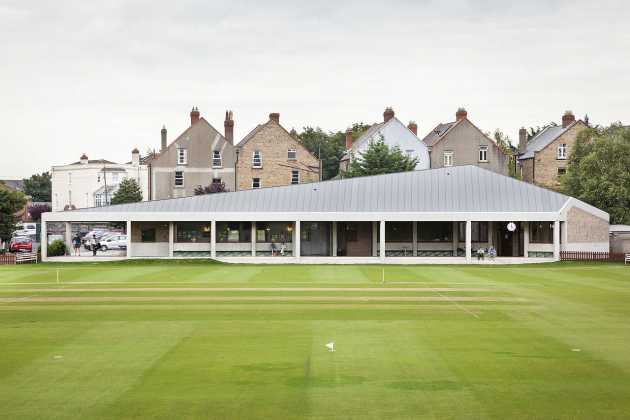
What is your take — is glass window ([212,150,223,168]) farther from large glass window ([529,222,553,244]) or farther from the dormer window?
the dormer window

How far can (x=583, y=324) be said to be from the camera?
80.3 feet

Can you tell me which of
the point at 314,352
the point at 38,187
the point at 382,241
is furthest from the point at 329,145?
the point at 314,352

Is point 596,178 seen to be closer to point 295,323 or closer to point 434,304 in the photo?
point 434,304

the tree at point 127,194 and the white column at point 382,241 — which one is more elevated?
the tree at point 127,194

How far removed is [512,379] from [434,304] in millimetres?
13506

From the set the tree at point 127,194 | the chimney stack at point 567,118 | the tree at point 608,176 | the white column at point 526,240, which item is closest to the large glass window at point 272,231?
the white column at point 526,240

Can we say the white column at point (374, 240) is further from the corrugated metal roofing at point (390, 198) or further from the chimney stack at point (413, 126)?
the chimney stack at point (413, 126)

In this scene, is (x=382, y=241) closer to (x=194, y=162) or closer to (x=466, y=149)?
(x=466, y=149)

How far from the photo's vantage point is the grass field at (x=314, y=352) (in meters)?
14.3

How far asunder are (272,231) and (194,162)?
23471mm

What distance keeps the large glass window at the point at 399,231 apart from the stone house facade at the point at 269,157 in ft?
69.3

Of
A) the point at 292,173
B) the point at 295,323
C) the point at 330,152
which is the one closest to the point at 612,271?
the point at 295,323

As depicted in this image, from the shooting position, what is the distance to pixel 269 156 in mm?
Answer: 85250

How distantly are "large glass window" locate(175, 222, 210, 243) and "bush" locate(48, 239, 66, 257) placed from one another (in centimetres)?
858
